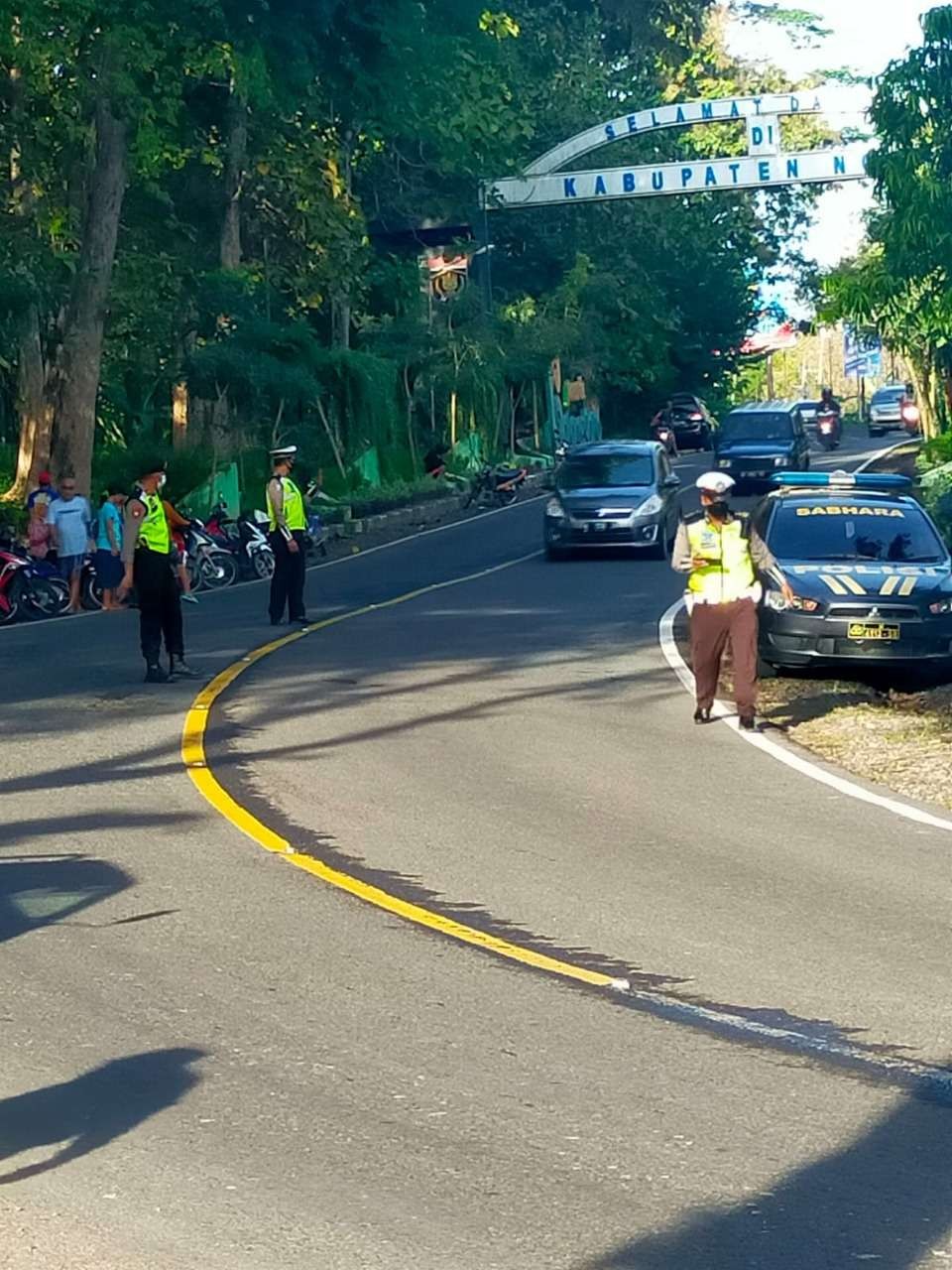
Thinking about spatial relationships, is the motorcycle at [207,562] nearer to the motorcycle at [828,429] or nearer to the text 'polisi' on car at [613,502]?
the text 'polisi' on car at [613,502]

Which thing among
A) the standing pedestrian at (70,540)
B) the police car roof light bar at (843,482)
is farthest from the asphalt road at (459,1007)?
the standing pedestrian at (70,540)

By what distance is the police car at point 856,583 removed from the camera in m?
17.4

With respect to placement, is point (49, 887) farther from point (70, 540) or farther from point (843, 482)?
point (70, 540)

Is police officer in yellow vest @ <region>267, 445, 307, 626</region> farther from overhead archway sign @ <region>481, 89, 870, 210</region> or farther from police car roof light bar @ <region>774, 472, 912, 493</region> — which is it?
overhead archway sign @ <region>481, 89, 870, 210</region>

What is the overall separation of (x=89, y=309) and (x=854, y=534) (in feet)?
57.5

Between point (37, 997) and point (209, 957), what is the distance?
880 mm

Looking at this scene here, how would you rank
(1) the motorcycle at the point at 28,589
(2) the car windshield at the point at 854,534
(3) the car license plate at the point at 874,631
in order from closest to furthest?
(3) the car license plate at the point at 874,631 → (2) the car windshield at the point at 854,534 → (1) the motorcycle at the point at 28,589

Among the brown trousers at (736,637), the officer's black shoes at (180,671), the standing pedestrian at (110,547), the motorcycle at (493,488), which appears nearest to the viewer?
the brown trousers at (736,637)

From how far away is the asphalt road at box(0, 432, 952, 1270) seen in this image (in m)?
5.69

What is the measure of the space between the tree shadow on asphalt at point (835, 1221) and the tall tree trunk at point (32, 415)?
2945cm

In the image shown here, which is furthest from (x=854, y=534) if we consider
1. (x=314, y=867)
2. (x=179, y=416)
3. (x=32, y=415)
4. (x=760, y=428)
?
(x=760, y=428)

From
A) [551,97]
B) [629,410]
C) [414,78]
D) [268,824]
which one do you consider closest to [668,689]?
[268,824]

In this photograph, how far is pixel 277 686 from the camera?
58.2 feet

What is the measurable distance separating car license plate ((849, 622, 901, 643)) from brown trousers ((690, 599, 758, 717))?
84.8 inches
